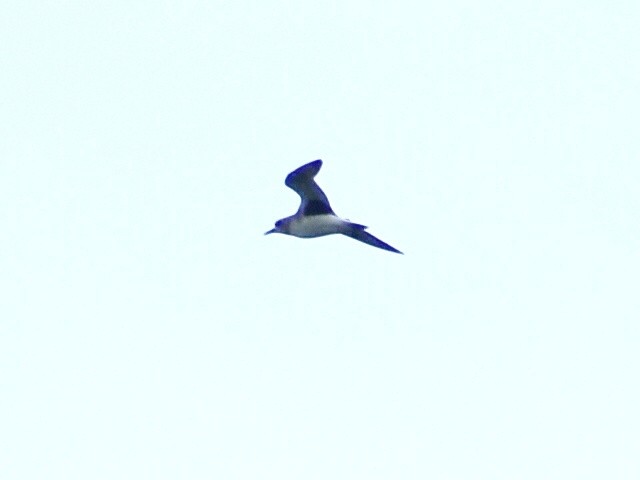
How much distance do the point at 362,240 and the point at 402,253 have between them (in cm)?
139

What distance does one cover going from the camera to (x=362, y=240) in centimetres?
4956

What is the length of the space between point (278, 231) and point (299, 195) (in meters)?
2.50

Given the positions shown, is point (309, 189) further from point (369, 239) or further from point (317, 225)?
point (369, 239)

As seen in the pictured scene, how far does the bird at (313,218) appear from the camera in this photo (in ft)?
155

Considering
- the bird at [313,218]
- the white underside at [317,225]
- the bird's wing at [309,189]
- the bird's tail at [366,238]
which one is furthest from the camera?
the bird's tail at [366,238]

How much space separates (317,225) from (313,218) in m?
0.19

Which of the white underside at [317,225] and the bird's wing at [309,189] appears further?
the white underside at [317,225]

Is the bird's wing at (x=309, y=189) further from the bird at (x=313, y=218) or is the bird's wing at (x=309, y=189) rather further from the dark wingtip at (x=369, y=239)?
Answer: the dark wingtip at (x=369, y=239)

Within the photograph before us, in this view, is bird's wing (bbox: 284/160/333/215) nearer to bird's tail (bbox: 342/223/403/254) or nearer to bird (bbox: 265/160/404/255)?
bird (bbox: 265/160/404/255)

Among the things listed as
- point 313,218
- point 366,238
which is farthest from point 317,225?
point 366,238

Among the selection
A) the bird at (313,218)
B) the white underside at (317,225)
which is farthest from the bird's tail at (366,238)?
the white underside at (317,225)

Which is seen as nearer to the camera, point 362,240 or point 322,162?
point 322,162

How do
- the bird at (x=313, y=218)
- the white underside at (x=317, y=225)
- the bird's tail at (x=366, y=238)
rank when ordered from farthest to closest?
1. the bird's tail at (x=366, y=238)
2. the white underside at (x=317, y=225)
3. the bird at (x=313, y=218)

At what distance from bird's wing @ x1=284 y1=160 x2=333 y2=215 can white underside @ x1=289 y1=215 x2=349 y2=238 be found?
16 centimetres
